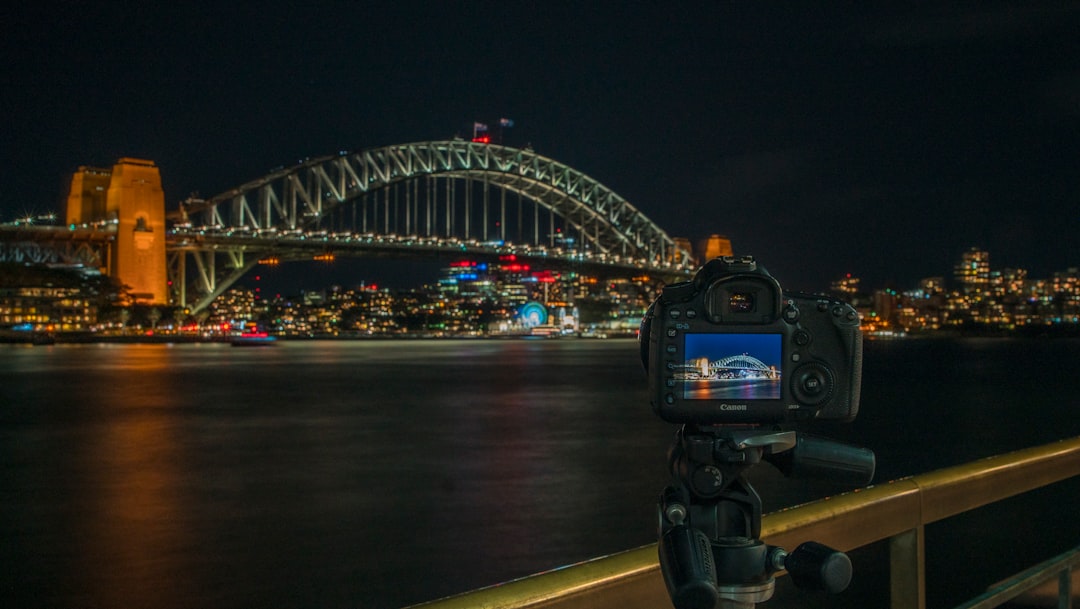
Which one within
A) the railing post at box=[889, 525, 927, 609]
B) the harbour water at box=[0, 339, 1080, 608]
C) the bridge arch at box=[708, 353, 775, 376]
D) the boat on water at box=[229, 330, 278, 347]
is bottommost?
the boat on water at box=[229, 330, 278, 347]

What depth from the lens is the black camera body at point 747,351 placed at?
156 centimetres

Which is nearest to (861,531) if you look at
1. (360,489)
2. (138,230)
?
(360,489)

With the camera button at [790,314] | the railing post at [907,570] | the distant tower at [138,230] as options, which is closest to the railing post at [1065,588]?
the railing post at [907,570]

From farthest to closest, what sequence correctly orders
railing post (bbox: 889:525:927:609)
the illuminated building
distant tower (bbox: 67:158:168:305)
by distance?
1. the illuminated building
2. distant tower (bbox: 67:158:168:305)
3. railing post (bbox: 889:525:927:609)

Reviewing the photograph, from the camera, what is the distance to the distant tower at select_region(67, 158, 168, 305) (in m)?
68.6

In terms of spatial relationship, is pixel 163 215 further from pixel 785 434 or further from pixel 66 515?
pixel 785 434

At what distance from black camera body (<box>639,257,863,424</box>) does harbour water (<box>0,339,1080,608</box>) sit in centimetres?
638

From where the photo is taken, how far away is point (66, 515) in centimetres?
1131

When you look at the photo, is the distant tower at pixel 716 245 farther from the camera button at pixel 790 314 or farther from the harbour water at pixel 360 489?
the camera button at pixel 790 314

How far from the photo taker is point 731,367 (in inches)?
62.5

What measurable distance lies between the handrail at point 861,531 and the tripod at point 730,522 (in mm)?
214

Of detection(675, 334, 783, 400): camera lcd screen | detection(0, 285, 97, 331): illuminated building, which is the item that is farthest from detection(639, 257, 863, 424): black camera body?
detection(0, 285, 97, 331): illuminated building

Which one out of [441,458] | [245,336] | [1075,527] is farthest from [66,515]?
[245,336]

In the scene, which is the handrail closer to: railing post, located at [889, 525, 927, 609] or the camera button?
railing post, located at [889, 525, 927, 609]
